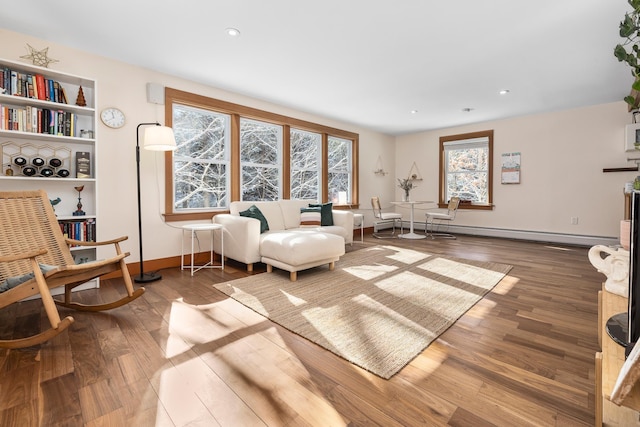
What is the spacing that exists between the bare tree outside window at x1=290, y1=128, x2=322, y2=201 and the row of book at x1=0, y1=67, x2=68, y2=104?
3213 millimetres

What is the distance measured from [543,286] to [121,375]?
140 inches

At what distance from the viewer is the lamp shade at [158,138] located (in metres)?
3.19

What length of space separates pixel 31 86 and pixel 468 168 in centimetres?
701

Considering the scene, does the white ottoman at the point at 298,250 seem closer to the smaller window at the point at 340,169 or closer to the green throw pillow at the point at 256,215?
the green throw pillow at the point at 256,215

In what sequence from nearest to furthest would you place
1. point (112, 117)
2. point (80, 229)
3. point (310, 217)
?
point (80, 229), point (112, 117), point (310, 217)

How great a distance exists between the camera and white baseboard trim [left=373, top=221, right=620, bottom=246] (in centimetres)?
501

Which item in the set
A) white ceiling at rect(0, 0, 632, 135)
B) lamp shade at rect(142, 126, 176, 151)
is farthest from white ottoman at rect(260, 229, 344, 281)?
white ceiling at rect(0, 0, 632, 135)

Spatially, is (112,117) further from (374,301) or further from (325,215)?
(374,301)

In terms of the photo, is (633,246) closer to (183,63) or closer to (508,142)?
(183,63)

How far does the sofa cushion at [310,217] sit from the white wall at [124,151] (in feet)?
5.79

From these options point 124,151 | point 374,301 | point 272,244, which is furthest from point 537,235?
point 124,151

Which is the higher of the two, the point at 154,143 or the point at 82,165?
the point at 154,143

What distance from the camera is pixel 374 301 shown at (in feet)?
8.39

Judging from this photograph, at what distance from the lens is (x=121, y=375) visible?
1.54 metres
